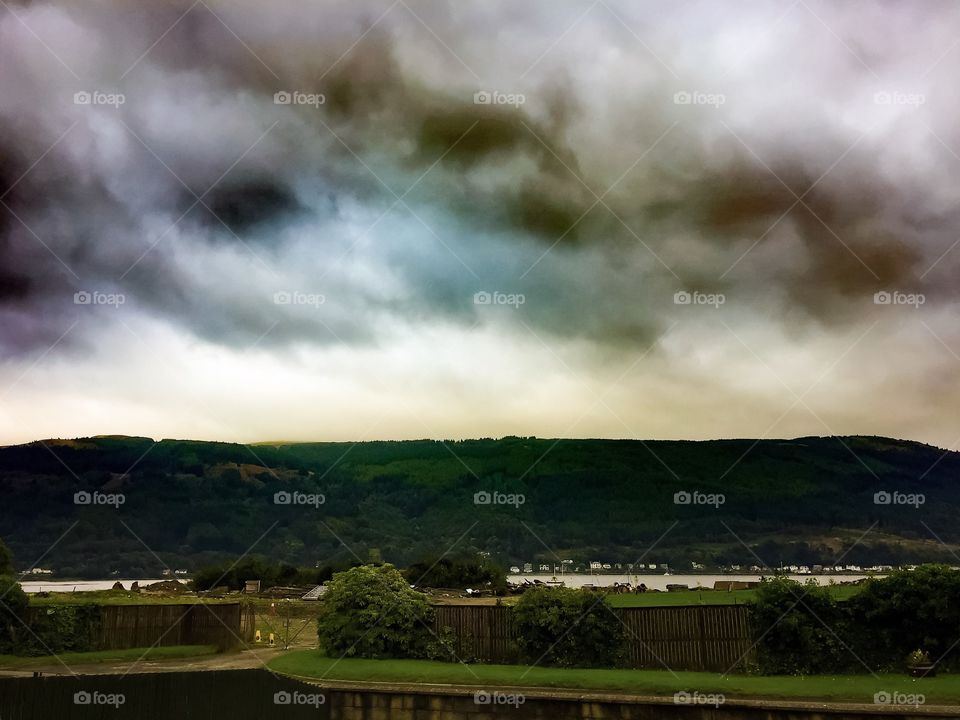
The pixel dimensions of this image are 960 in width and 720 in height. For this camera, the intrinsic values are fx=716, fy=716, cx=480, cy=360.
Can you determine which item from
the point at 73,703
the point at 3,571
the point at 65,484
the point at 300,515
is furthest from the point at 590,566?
the point at 73,703

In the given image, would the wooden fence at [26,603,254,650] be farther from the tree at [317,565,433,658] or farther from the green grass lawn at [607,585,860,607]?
the green grass lawn at [607,585,860,607]

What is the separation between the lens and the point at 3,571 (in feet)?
90.3

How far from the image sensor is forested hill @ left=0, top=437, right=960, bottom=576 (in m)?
100

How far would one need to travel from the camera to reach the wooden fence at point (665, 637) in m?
17.4

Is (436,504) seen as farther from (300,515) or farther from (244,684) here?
(244,684)

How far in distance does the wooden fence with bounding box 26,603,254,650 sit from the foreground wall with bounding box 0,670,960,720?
24.8 feet

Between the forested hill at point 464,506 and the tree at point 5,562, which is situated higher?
the forested hill at point 464,506

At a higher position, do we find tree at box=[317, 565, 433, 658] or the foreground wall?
tree at box=[317, 565, 433, 658]

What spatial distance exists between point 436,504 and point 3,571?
3765 inches

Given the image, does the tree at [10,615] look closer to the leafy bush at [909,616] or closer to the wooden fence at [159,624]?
the wooden fence at [159,624]

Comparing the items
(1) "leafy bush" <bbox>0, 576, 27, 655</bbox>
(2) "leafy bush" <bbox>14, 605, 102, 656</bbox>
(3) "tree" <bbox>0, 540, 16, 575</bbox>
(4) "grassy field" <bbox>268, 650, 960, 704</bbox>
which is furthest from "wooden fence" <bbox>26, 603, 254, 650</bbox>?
(4) "grassy field" <bbox>268, 650, 960, 704</bbox>

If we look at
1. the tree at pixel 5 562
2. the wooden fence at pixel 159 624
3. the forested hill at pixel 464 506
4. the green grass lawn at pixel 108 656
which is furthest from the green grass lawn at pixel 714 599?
the forested hill at pixel 464 506

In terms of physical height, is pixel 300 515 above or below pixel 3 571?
above

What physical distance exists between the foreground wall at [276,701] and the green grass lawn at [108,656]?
5572mm
